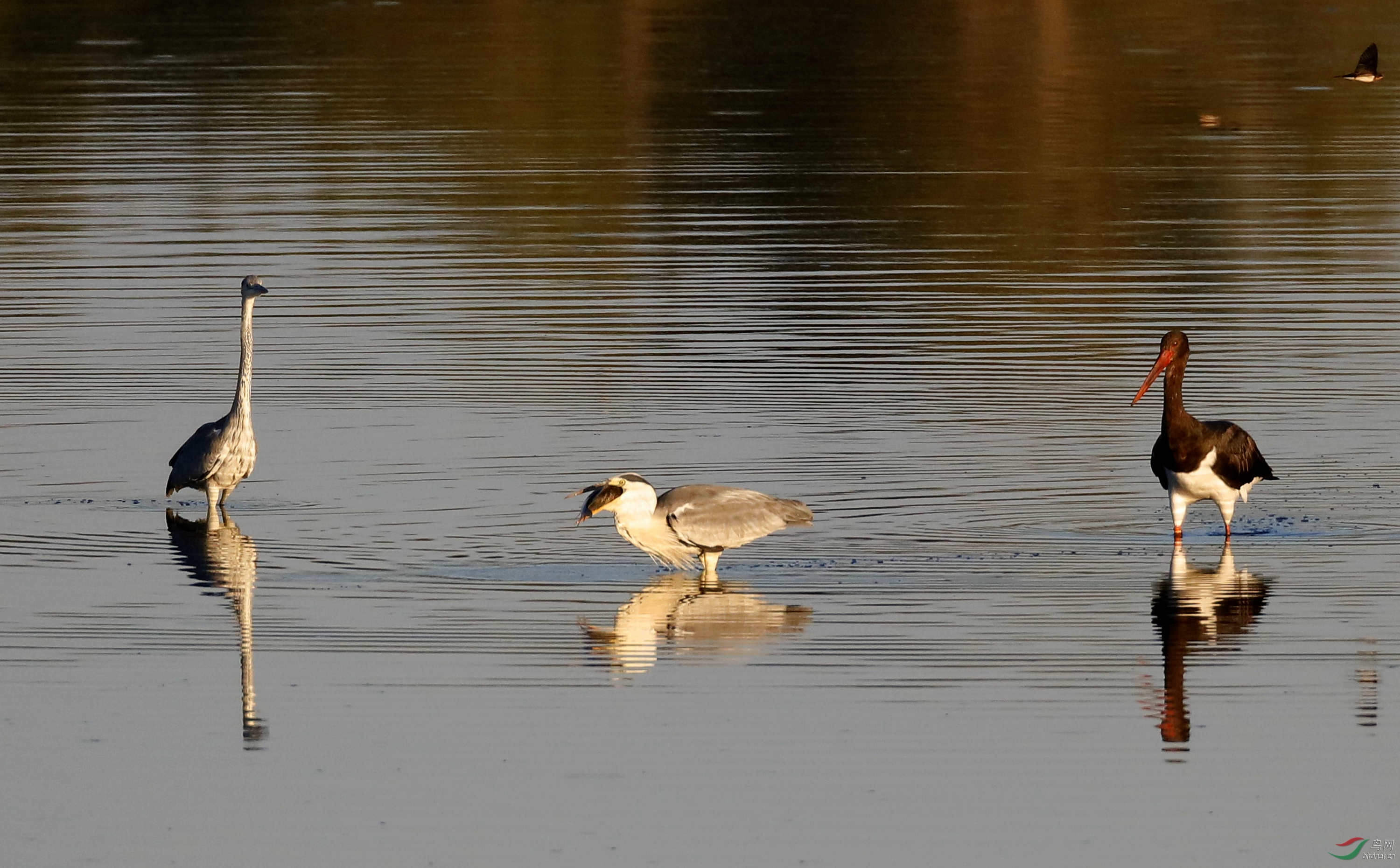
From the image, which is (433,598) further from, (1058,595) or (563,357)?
(563,357)

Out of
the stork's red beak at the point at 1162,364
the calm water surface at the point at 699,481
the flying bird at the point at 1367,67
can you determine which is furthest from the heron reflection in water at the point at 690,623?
the flying bird at the point at 1367,67

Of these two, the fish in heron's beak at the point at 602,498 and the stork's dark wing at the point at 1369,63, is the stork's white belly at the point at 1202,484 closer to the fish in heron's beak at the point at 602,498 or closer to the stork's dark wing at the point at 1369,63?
the fish in heron's beak at the point at 602,498

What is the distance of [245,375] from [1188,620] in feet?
22.8

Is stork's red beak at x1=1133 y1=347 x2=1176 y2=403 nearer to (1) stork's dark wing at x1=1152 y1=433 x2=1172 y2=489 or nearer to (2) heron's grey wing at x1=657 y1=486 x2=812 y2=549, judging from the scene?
(1) stork's dark wing at x1=1152 y1=433 x2=1172 y2=489

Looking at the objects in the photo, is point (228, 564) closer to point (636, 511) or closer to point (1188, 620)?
point (636, 511)

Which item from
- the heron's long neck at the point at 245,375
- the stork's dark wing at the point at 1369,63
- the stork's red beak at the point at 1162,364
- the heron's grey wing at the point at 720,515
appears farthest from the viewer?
the stork's dark wing at the point at 1369,63

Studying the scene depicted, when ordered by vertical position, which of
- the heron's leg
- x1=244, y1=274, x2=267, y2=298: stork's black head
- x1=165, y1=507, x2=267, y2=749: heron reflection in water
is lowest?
x1=165, y1=507, x2=267, y2=749: heron reflection in water

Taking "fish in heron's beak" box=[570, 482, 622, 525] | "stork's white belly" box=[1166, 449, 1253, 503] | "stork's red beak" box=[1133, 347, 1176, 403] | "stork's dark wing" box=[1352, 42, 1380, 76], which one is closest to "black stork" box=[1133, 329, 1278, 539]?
"stork's white belly" box=[1166, 449, 1253, 503]

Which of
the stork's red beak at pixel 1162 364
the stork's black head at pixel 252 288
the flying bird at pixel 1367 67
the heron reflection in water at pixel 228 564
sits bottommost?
the heron reflection in water at pixel 228 564

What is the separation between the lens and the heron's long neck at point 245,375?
16688mm

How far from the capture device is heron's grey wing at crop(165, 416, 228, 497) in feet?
54.0

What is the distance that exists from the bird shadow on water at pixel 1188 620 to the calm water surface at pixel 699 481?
0.13ft

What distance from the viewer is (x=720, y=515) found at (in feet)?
46.5

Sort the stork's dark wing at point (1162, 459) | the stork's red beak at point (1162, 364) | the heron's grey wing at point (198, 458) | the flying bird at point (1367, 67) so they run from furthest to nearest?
the flying bird at point (1367, 67)
the heron's grey wing at point (198, 458)
the stork's red beak at point (1162, 364)
the stork's dark wing at point (1162, 459)
